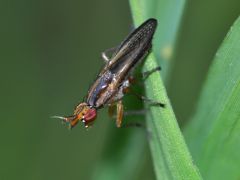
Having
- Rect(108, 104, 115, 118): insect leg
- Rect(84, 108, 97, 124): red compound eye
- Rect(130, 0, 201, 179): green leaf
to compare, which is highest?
Rect(108, 104, 115, 118): insect leg

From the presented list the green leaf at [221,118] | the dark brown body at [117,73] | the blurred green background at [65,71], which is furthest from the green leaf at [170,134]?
the blurred green background at [65,71]

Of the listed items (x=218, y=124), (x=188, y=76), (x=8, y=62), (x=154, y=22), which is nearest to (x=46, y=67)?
(x=8, y=62)

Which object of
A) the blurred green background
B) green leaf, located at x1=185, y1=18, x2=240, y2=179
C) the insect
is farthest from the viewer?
the blurred green background

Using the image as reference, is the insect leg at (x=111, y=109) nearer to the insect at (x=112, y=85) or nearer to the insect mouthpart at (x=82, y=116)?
the insect at (x=112, y=85)

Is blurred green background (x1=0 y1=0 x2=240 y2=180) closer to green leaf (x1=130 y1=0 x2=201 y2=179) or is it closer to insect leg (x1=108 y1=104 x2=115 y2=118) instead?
insect leg (x1=108 y1=104 x2=115 y2=118)

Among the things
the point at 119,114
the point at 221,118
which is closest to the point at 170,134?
the point at 221,118

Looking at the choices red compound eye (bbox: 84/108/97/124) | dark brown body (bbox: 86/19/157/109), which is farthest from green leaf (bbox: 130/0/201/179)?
red compound eye (bbox: 84/108/97/124)

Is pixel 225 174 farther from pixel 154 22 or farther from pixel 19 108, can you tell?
pixel 19 108
